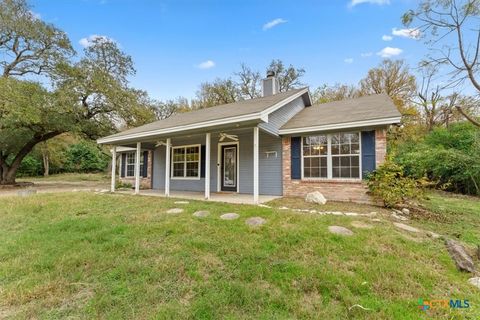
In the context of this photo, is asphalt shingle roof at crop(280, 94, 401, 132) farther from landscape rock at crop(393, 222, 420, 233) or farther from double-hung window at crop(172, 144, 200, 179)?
double-hung window at crop(172, 144, 200, 179)

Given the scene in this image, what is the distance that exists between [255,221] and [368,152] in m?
4.24

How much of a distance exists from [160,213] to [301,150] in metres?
4.82

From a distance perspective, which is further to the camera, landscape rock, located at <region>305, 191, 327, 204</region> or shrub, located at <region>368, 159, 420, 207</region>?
landscape rock, located at <region>305, 191, 327, 204</region>

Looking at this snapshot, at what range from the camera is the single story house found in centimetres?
652

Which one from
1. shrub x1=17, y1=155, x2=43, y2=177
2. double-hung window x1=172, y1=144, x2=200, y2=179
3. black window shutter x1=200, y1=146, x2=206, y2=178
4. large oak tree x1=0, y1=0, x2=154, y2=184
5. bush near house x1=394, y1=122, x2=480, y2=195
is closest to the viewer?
bush near house x1=394, y1=122, x2=480, y2=195

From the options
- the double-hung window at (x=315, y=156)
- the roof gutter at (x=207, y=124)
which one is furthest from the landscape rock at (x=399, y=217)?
the roof gutter at (x=207, y=124)

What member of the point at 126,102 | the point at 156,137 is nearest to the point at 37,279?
the point at 156,137

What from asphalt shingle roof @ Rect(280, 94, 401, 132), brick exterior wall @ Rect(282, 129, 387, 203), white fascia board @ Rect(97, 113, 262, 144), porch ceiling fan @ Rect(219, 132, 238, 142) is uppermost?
asphalt shingle roof @ Rect(280, 94, 401, 132)

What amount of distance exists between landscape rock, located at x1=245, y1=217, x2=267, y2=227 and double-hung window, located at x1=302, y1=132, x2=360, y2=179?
11.7 ft

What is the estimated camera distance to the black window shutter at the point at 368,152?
654cm

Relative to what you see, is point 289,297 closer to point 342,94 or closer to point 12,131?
point 12,131

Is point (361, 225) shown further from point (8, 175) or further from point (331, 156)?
point (8, 175)

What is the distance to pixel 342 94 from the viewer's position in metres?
18.7

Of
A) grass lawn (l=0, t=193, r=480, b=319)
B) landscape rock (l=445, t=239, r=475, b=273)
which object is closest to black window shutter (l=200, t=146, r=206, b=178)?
grass lawn (l=0, t=193, r=480, b=319)
